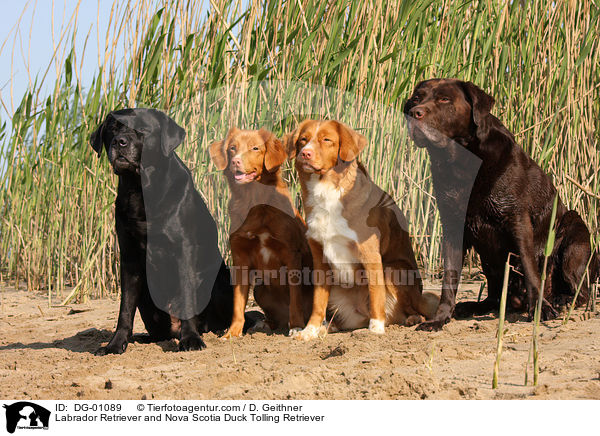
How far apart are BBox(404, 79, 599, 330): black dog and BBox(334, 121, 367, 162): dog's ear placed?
1.09 ft

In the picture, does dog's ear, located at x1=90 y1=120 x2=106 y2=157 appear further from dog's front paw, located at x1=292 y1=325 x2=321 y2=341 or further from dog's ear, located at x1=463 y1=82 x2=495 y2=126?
dog's ear, located at x1=463 y1=82 x2=495 y2=126

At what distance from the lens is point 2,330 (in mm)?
4723

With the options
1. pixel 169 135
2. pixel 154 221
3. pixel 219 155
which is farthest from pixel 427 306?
pixel 169 135

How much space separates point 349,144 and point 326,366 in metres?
1.43

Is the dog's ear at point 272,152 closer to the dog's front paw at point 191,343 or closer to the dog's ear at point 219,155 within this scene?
the dog's ear at point 219,155

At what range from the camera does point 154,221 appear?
373cm

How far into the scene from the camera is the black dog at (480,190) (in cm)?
377

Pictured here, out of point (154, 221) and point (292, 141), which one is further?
point (292, 141)

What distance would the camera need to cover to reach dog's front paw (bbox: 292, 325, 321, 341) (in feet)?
12.3

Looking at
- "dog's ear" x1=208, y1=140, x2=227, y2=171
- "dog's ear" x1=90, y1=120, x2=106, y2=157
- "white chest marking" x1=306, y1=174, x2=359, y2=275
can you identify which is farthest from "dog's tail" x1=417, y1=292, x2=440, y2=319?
"dog's ear" x1=90, y1=120, x2=106, y2=157

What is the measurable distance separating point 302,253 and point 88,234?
90.7 inches

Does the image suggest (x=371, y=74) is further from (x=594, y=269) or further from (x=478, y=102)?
(x=594, y=269)
